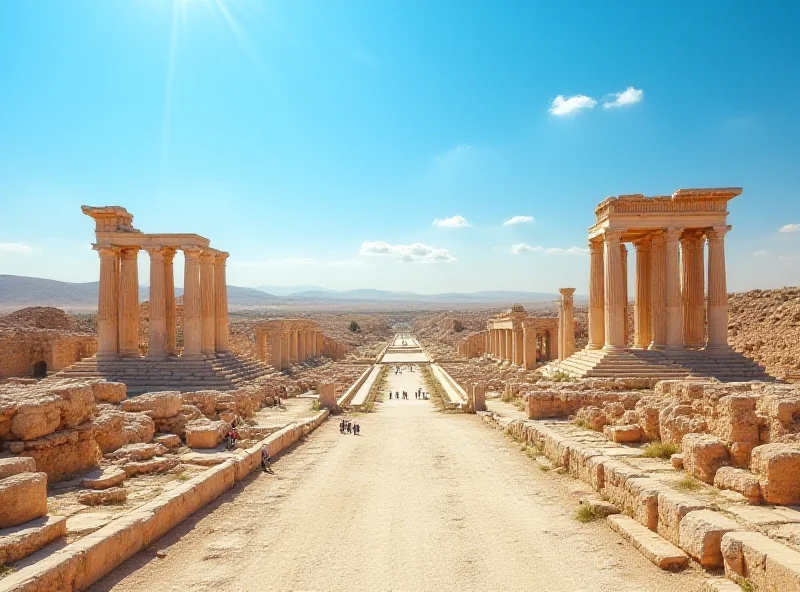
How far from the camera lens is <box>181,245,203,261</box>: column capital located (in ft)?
92.5

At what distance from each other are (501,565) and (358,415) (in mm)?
17037

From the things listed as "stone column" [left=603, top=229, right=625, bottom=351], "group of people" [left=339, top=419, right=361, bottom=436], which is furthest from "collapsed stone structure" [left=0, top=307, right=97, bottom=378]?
"stone column" [left=603, top=229, right=625, bottom=351]

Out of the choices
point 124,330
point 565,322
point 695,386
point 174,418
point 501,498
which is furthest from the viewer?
point 565,322

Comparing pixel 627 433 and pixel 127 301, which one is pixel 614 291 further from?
pixel 127 301

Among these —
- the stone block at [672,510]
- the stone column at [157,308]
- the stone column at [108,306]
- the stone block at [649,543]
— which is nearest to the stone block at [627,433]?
the stone block at [649,543]

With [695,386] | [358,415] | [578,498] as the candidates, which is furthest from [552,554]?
[358,415]

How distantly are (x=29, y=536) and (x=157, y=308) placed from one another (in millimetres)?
23602

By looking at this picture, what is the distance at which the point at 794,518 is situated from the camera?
7.32m

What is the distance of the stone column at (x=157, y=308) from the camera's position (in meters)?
28.6

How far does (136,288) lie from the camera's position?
96.6ft

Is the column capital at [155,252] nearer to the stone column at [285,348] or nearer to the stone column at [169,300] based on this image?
the stone column at [169,300]

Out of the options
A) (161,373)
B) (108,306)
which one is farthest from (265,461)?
(108,306)

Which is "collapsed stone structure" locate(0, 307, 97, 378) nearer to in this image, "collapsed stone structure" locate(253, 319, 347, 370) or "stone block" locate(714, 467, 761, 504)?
"collapsed stone structure" locate(253, 319, 347, 370)

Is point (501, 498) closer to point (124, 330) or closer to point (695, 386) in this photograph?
point (695, 386)
